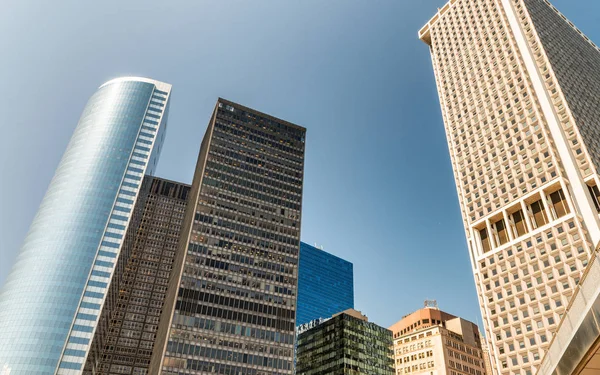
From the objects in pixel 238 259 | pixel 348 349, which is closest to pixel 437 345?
pixel 348 349

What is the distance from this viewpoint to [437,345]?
144 m

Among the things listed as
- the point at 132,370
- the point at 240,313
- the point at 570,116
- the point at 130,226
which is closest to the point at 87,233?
the point at 130,226

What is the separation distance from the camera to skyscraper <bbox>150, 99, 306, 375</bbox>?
378 ft

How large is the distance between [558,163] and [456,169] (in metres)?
27.9

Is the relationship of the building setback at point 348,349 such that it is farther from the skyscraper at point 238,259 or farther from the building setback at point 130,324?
the building setback at point 130,324

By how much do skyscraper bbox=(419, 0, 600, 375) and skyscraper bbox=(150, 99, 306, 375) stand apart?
56805mm

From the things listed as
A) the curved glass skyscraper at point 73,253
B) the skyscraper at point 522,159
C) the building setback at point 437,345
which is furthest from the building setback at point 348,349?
the curved glass skyscraper at point 73,253

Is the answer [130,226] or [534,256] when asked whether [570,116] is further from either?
[130,226]

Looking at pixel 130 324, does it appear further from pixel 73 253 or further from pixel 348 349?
pixel 348 349

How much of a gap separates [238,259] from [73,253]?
224 feet

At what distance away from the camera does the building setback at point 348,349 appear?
146 m

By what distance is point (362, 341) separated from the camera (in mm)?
151875

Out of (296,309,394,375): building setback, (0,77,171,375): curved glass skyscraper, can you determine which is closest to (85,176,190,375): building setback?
(0,77,171,375): curved glass skyscraper

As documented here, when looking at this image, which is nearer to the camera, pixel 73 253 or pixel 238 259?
pixel 238 259
